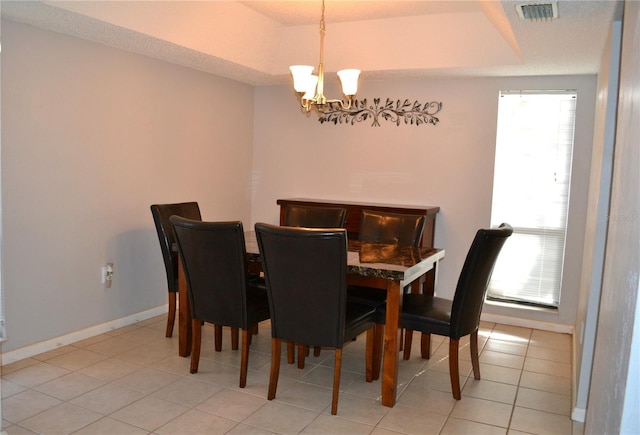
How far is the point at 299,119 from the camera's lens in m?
5.24

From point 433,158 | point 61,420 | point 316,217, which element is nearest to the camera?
point 61,420

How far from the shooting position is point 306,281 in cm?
265

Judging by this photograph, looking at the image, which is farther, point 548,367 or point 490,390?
point 548,367

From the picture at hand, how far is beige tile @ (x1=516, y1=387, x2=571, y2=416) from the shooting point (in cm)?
288

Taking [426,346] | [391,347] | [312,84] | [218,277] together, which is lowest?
[426,346]

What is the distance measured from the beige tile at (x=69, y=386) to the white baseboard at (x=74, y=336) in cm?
42

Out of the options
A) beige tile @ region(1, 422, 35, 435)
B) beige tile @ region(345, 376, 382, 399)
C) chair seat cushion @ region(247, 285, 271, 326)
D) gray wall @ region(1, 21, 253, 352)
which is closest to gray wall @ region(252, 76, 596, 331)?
gray wall @ region(1, 21, 253, 352)

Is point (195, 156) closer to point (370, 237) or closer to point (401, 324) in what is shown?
point (370, 237)

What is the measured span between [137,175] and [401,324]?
2323mm

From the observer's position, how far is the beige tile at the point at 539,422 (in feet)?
8.65

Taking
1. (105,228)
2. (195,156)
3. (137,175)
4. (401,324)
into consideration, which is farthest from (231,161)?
(401,324)

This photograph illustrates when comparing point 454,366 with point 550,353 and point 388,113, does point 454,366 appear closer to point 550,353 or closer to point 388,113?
point 550,353

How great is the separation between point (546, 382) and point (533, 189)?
1.73 m

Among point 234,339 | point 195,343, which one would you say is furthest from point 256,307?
point 234,339
